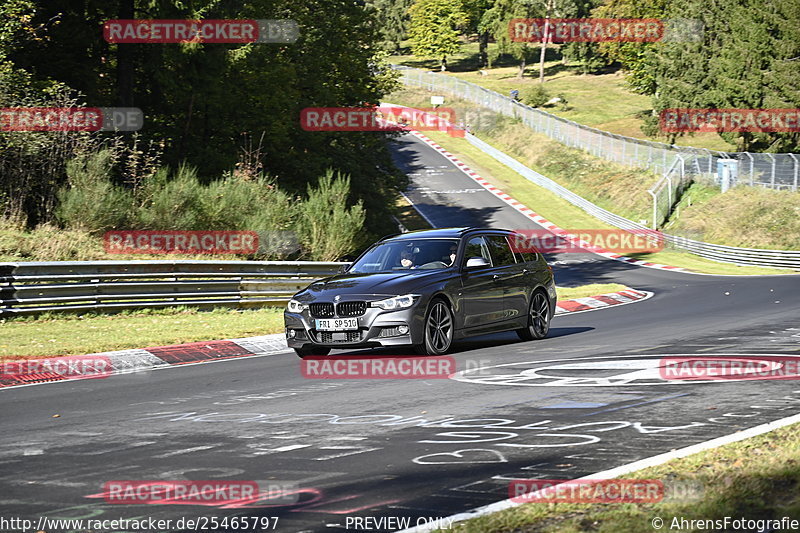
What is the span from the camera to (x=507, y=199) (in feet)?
195

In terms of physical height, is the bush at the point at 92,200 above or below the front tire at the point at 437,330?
above

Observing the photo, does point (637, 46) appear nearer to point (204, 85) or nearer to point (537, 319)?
point (204, 85)

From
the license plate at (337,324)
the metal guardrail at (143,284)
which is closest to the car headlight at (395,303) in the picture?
the license plate at (337,324)

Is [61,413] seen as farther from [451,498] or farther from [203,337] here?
[203,337]

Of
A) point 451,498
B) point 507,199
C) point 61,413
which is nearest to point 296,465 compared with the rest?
point 451,498

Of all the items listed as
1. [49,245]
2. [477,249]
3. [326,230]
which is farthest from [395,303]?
[326,230]

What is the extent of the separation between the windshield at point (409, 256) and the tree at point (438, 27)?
11830 centimetres

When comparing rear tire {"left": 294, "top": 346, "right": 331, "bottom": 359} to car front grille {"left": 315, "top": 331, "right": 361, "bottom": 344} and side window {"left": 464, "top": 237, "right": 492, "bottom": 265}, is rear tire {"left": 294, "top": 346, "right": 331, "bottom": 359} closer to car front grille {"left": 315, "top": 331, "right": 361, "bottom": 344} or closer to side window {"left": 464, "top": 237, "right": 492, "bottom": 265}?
car front grille {"left": 315, "top": 331, "right": 361, "bottom": 344}

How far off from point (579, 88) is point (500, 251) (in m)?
99.7

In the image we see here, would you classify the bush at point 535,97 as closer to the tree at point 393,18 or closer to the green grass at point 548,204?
the green grass at point 548,204

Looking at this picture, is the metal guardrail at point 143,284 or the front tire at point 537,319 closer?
the front tire at point 537,319

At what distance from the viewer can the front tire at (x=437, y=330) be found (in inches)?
486

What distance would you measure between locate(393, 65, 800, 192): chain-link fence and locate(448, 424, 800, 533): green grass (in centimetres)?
4406

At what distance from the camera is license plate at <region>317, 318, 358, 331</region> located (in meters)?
12.1
